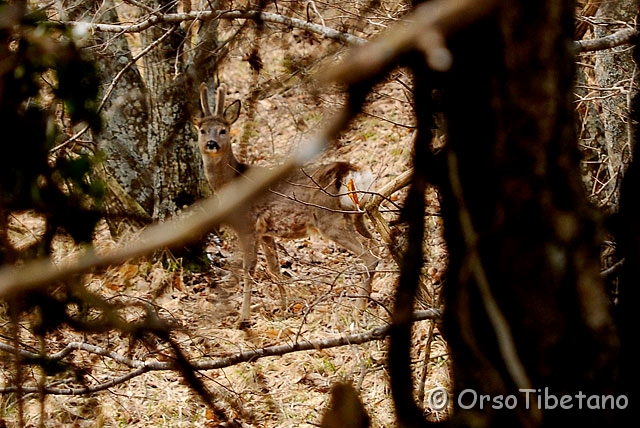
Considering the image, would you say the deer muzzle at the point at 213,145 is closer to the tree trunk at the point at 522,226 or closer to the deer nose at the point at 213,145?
the deer nose at the point at 213,145

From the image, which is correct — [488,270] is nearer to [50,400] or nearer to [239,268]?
[50,400]

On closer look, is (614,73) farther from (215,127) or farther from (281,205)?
(215,127)

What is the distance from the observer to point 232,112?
753cm

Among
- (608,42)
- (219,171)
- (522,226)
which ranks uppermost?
(219,171)

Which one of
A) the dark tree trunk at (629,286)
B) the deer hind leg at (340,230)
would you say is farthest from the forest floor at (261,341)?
the dark tree trunk at (629,286)

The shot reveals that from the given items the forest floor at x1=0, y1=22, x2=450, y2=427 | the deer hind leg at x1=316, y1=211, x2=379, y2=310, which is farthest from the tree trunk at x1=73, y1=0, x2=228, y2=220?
the deer hind leg at x1=316, y1=211, x2=379, y2=310

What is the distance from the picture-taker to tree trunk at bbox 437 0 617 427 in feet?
3.78

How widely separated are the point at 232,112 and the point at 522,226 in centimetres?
649

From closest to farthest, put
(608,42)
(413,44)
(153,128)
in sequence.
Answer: (413,44) → (608,42) → (153,128)

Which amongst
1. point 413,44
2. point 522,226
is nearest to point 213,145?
point 522,226

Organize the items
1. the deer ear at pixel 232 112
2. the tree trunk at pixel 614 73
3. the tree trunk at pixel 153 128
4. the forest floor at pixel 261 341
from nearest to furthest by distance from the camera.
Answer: the forest floor at pixel 261 341, the tree trunk at pixel 614 73, the tree trunk at pixel 153 128, the deer ear at pixel 232 112

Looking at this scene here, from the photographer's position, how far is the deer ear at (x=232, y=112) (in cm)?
745

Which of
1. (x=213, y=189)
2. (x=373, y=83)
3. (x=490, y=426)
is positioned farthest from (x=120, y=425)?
(x=373, y=83)

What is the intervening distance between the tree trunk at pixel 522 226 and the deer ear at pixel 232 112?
628 centimetres
